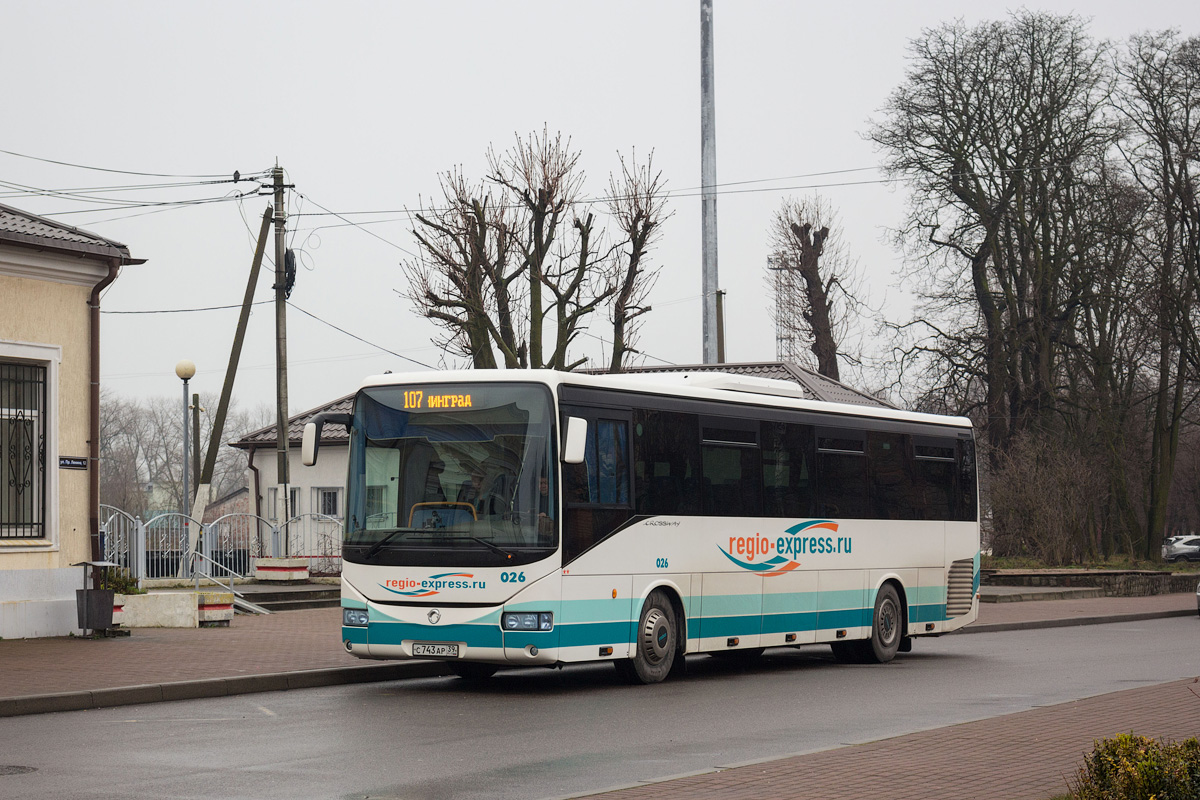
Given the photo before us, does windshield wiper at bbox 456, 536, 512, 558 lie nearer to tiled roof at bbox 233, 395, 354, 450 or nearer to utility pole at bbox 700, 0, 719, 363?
utility pole at bbox 700, 0, 719, 363

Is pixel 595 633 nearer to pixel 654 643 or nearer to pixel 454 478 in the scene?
pixel 654 643

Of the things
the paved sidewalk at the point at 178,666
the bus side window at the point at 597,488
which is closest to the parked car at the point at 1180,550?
the paved sidewalk at the point at 178,666

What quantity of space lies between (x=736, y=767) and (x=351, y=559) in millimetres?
6502

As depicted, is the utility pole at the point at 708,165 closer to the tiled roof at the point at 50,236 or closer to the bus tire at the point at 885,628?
the bus tire at the point at 885,628

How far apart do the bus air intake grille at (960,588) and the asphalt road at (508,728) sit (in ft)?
6.30

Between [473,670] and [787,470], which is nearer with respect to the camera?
[473,670]

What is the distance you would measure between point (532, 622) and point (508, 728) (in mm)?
2354

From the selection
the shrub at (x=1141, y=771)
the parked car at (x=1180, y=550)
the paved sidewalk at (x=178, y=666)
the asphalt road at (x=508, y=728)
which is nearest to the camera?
the shrub at (x=1141, y=771)

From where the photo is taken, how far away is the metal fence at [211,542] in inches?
941

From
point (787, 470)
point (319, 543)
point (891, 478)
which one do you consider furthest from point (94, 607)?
point (319, 543)

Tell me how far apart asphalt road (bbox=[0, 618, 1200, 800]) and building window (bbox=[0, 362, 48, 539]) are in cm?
624

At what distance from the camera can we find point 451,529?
14055 mm

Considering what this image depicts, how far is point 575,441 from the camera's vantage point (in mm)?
13742

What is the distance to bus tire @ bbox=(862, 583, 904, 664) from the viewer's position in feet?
60.8
